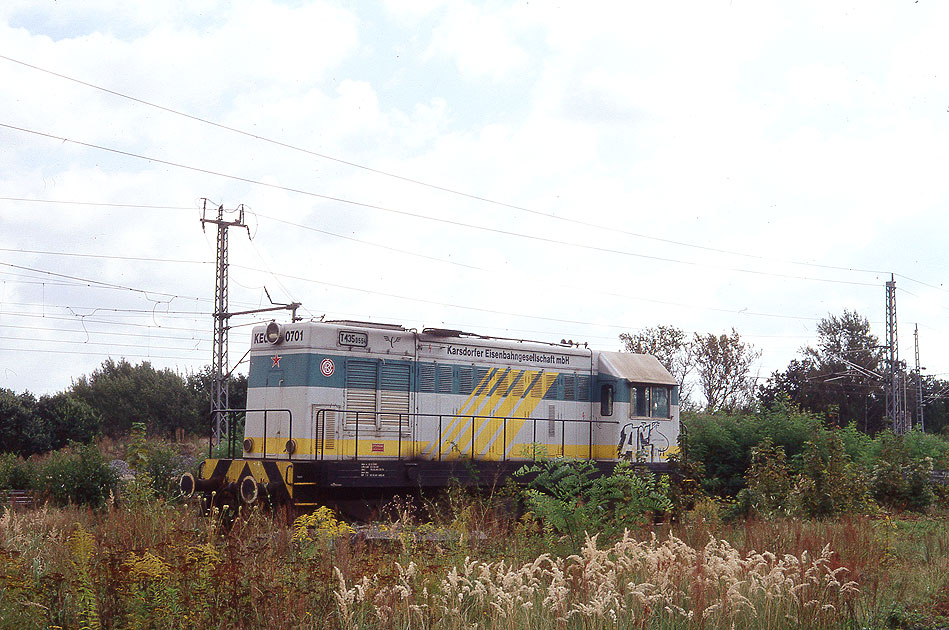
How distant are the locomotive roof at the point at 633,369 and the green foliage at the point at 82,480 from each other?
11.5 m

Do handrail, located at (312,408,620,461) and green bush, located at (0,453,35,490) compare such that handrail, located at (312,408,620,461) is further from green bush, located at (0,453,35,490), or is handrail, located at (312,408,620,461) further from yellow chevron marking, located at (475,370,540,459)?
green bush, located at (0,453,35,490)

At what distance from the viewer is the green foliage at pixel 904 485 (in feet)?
64.1

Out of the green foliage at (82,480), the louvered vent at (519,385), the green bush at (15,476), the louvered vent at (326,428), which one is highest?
the louvered vent at (519,385)

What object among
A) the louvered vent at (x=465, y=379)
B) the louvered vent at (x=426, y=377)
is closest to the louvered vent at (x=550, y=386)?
the louvered vent at (x=465, y=379)

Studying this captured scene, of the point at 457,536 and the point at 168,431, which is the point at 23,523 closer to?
the point at 457,536

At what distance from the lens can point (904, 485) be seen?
1962cm

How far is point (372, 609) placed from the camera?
6.72m

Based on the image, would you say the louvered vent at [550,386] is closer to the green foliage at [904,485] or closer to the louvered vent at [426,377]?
the louvered vent at [426,377]

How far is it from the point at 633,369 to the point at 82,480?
12887 millimetres

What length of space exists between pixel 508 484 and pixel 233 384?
36898 mm

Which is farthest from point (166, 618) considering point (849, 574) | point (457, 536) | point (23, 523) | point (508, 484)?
point (508, 484)

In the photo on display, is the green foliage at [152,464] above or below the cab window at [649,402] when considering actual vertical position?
below

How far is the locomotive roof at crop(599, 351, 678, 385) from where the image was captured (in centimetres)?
Result: 1955

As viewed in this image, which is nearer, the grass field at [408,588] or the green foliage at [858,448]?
the grass field at [408,588]
